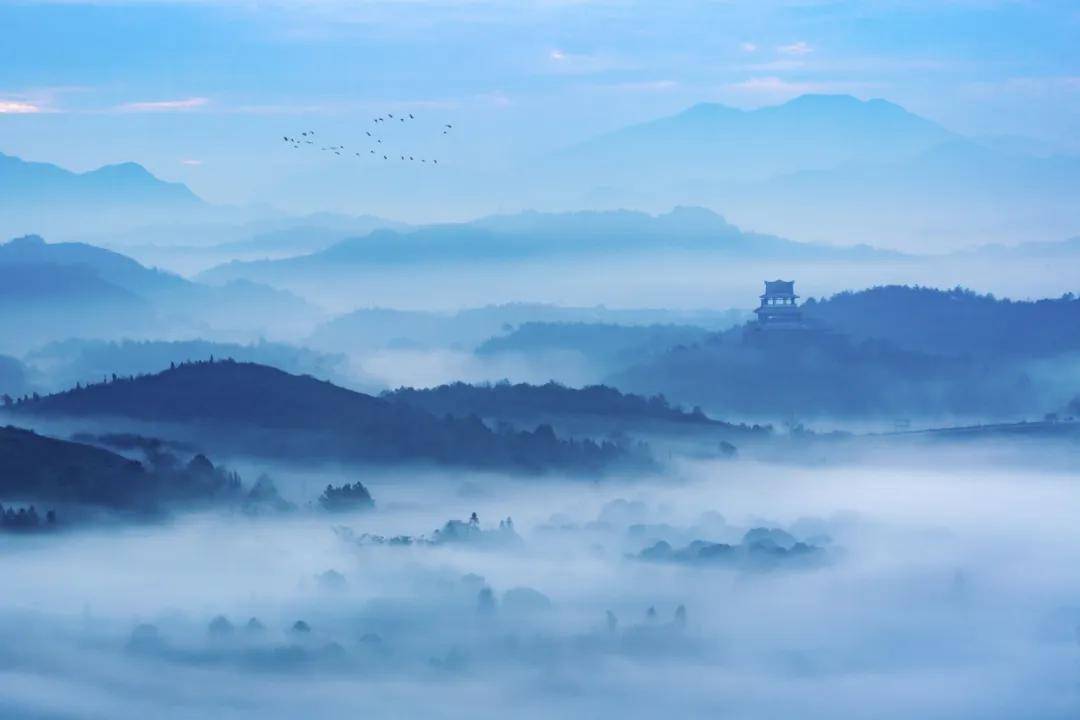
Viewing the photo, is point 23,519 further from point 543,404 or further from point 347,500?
point 543,404

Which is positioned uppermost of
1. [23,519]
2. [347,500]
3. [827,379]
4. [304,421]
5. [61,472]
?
[827,379]

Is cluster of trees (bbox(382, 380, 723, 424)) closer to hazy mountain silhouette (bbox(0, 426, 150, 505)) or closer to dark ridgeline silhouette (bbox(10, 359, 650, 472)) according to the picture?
dark ridgeline silhouette (bbox(10, 359, 650, 472))

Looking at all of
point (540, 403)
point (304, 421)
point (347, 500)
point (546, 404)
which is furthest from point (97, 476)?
point (540, 403)

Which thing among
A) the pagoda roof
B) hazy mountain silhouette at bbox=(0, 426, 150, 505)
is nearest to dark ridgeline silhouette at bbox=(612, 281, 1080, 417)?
the pagoda roof

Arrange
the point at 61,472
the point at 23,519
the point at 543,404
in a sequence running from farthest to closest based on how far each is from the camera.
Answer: the point at 543,404 < the point at 61,472 < the point at 23,519

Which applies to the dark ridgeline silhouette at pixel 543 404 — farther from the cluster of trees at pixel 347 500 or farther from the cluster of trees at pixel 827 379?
the cluster of trees at pixel 347 500

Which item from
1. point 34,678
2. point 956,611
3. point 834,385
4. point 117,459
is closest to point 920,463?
point 834,385
